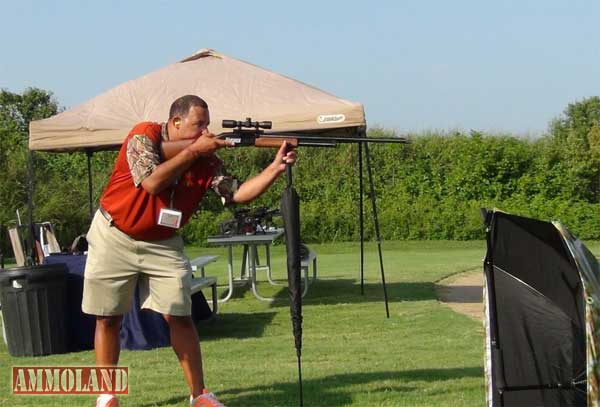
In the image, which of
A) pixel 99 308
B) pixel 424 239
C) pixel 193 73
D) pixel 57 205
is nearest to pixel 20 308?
pixel 99 308

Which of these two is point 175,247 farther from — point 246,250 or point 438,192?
point 438,192

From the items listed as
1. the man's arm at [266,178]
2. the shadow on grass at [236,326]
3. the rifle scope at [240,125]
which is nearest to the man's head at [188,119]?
the rifle scope at [240,125]

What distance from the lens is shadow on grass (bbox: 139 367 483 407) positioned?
6.43 metres

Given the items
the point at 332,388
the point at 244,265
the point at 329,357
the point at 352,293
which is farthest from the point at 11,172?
the point at 332,388

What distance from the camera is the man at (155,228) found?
5.81 m

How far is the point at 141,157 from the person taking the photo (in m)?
5.75

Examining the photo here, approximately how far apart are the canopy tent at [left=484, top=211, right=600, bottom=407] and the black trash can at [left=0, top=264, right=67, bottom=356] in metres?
4.96

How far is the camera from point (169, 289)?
6012 mm

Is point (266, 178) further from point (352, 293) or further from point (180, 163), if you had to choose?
point (352, 293)

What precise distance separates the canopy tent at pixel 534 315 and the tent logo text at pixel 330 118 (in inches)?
243

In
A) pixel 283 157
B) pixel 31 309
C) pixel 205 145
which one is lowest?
pixel 31 309

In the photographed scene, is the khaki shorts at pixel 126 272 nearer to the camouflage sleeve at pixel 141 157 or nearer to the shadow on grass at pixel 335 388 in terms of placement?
the camouflage sleeve at pixel 141 157

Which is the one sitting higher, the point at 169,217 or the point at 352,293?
the point at 169,217

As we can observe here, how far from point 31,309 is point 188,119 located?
149 inches
